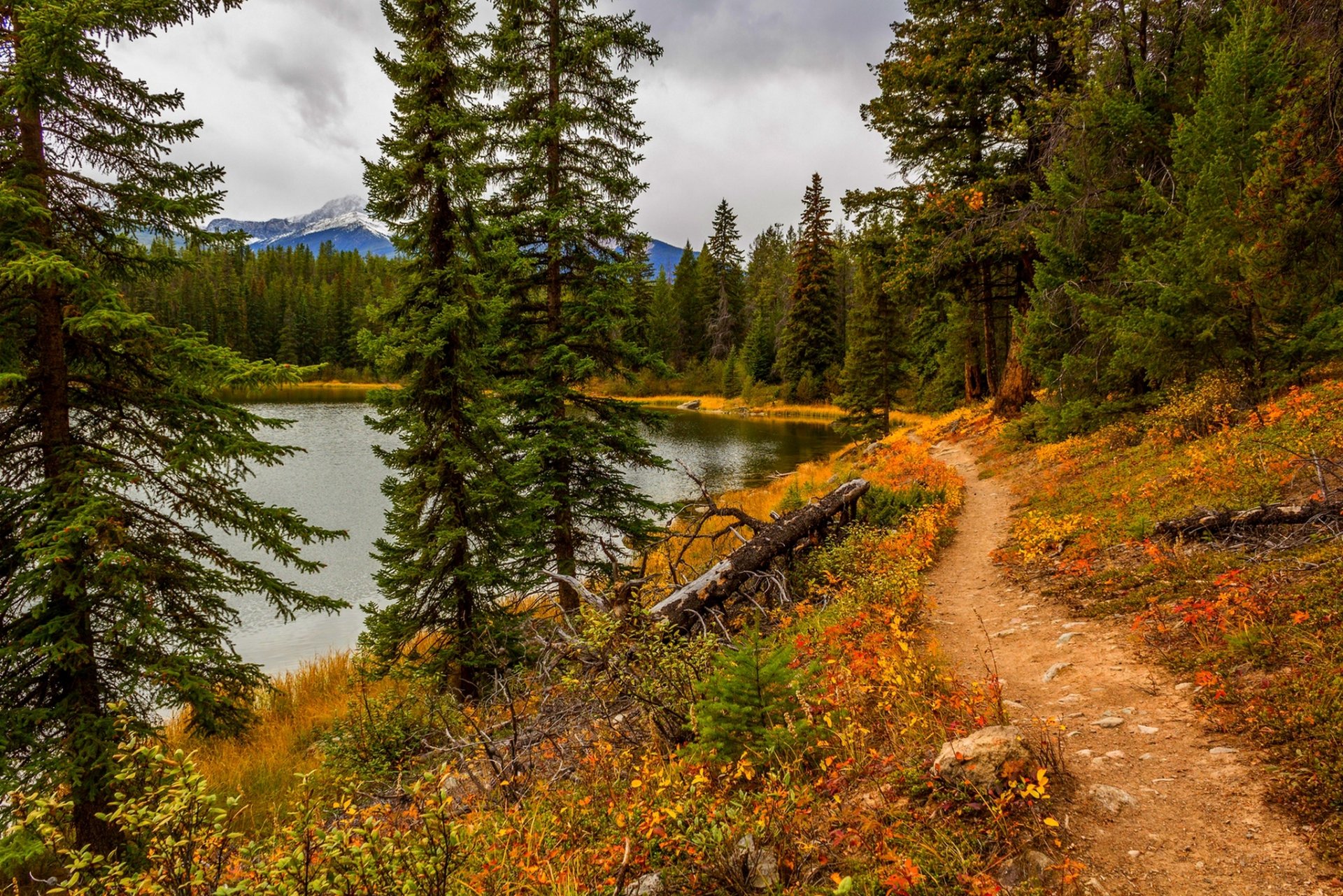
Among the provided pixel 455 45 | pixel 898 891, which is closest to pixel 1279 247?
pixel 898 891

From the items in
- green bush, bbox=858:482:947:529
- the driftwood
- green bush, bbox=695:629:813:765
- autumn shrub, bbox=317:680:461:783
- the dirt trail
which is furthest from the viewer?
green bush, bbox=858:482:947:529

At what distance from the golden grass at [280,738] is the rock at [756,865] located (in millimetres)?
5407

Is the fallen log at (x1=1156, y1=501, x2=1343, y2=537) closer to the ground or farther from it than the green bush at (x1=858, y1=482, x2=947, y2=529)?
farther from it

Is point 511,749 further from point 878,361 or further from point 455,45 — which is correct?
point 878,361

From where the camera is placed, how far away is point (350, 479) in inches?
1029

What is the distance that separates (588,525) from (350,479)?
707 inches

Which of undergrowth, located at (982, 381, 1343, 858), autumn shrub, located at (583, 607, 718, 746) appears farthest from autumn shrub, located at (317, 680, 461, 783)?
undergrowth, located at (982, 381, 1343, 858)

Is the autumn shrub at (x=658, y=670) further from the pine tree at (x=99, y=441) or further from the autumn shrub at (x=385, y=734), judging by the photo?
the pine tree at (x=99, y=441)

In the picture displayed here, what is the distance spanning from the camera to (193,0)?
6.07 meters

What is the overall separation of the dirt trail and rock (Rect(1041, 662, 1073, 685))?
25 millimetres

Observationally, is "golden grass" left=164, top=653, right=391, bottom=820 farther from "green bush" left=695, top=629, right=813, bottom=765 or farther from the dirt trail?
the dirt trail

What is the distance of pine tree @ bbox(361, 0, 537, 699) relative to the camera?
30.3 feet

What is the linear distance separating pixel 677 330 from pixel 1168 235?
68439 millimetres

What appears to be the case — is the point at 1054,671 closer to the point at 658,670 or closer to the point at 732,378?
the point at 658,670
